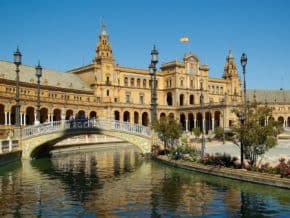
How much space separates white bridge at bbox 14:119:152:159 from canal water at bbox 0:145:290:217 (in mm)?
8631

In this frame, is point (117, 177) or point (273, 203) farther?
point (117, 177)

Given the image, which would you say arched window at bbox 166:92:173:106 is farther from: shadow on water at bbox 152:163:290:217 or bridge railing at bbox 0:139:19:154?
shadow on water at bbox 152:163:290:217

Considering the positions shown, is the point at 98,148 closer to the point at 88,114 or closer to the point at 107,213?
the point at 88,114

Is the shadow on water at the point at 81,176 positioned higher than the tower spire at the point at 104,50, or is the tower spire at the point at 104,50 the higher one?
the tower spire at the point at 104,50

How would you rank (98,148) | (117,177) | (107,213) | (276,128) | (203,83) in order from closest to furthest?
(107,213), (276,128), (117,177), (98,148), (203,83)

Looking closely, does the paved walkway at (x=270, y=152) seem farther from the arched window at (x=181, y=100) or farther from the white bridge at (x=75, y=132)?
the arched window at (x=181, y=100)

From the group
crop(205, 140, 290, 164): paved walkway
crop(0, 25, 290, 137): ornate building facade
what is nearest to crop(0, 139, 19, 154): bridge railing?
crop(205, 140, 290, 164): paved walkway

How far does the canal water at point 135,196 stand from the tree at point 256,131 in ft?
8.33

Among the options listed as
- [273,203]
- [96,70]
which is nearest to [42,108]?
[96,70]

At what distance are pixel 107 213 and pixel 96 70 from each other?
74.6 m

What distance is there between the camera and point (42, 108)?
7338 cm

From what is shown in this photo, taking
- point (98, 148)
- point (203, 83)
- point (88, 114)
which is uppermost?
point (203, 83)

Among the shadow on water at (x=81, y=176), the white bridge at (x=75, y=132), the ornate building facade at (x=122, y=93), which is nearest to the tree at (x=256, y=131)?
the shadow on water at (x=81, y=176)

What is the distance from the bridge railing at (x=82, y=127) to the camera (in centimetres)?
3700
